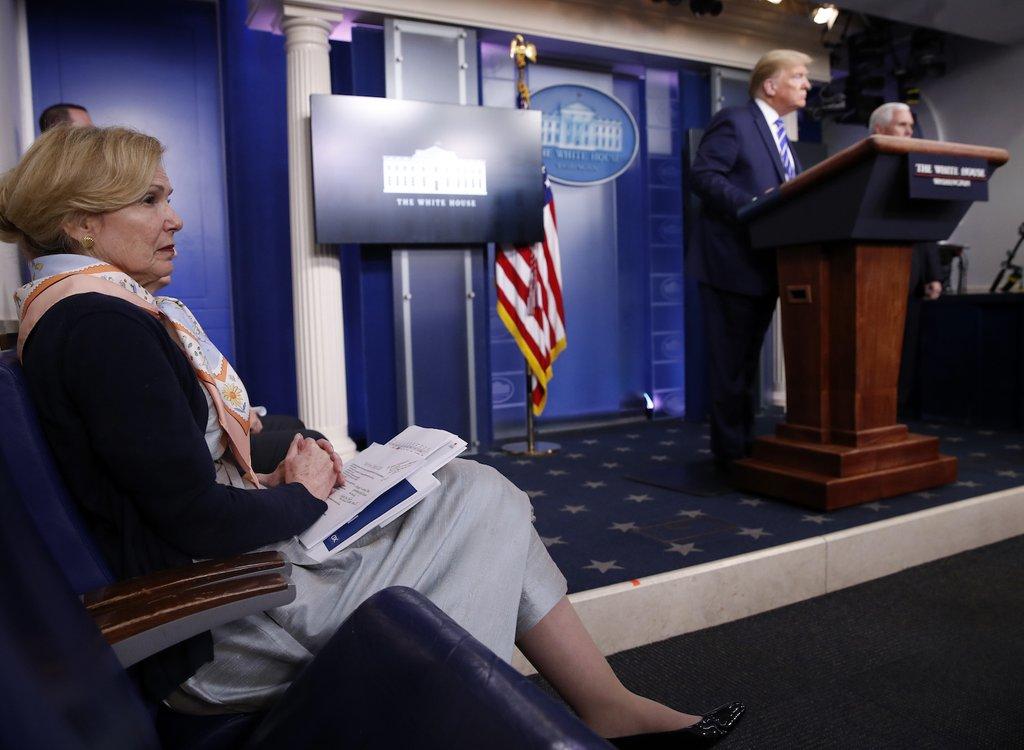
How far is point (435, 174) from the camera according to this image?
3.92m

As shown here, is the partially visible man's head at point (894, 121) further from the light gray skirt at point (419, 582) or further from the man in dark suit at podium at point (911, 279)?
the light gray skirt at point (419, 582)

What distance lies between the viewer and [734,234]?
3010mm

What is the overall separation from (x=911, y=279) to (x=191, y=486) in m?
4.42

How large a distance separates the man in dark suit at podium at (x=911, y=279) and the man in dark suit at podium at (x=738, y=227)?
27.3 inches

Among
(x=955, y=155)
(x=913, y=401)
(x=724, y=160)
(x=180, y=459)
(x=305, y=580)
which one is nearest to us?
(x=180, y=459)

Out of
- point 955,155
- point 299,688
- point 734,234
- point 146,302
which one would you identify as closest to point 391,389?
point 734,234

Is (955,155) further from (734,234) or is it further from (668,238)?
Answer: (668,238)

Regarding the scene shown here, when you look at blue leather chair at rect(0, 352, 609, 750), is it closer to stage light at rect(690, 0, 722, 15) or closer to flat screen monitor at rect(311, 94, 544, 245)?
flat screen monitor at rect(311, 94, 544, 245)

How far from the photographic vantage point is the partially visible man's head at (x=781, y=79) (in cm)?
293

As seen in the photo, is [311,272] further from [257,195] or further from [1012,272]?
[1012,272]

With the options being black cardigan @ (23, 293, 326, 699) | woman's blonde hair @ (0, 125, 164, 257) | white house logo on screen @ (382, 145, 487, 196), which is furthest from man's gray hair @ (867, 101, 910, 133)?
black cardigan @ (23, 293, 326, 699)

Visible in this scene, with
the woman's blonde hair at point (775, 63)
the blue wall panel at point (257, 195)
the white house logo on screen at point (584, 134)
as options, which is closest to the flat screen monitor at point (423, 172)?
the blue wall panel at point (257, 195)

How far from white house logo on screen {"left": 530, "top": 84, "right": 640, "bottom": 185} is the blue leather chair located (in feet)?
14.0

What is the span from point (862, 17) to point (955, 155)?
11.4ft
